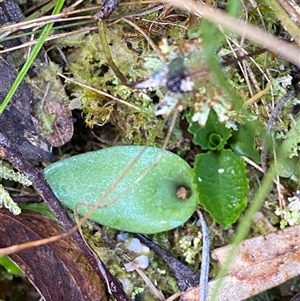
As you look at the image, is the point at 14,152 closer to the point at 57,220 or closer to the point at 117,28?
the point at 57,220

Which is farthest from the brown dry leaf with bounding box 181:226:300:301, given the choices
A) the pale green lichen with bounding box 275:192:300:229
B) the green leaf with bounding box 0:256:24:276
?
the green leaf with bounding box 0:256:24:276

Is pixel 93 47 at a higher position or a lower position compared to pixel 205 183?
higher

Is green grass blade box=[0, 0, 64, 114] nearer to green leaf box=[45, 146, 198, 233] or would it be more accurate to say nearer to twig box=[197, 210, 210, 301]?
green leaf box=[45, 146, 198, 233]

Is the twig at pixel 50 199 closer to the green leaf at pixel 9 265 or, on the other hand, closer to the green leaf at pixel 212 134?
the green leaf at pixel 9 265

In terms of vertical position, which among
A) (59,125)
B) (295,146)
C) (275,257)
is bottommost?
(275,257)

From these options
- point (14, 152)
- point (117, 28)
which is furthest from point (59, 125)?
point (117, 28)
